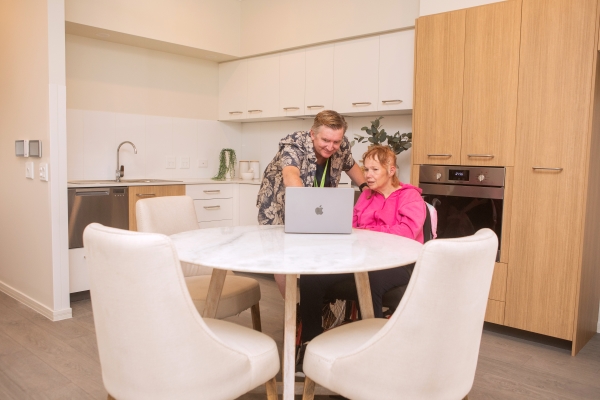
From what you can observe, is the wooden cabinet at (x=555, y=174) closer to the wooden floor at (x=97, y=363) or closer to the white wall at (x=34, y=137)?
the wooden floor at (x=97, y=363)

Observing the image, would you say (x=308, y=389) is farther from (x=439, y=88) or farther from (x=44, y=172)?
(x=44, y=172)

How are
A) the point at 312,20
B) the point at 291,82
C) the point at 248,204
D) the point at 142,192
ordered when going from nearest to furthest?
1. the point at 142,192
2. the point at 312,20
3. the point at 291,82
4. the point at 248,204

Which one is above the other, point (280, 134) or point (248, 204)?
point (280, 134)

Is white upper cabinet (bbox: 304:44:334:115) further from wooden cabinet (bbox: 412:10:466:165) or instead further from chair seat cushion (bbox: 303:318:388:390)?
chair seat cushion (bbox: 303:318:388:390)

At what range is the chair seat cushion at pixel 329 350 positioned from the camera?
1550 mm

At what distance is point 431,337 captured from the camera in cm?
139

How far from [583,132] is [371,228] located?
4.24ft

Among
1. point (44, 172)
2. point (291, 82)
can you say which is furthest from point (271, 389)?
point (291, 82)

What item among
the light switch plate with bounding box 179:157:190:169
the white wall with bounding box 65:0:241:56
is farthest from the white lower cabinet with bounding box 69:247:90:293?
the white wall with bounding box 65:0:241:56

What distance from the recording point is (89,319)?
3.33 m

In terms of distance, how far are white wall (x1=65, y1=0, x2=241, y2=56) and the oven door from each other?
2526 mm

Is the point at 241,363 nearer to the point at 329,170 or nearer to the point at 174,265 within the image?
the point at 174,265

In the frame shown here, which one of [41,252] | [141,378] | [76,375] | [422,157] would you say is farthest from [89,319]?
Result: [422,157]

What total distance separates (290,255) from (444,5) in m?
2.32
